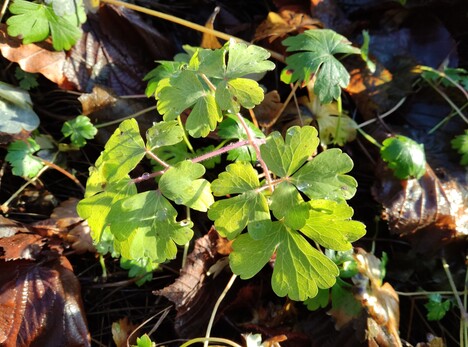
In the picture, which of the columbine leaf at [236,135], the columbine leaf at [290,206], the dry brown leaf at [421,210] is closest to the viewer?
the columbine leaf at [290,206]

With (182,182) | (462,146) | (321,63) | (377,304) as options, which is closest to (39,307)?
(182,182)

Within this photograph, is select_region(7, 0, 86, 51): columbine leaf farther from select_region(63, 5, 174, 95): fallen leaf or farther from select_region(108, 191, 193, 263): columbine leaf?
select_region(108, 191, 193, 263): columbine leaf

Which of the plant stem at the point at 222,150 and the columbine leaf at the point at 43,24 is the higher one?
the columbine leaf at the point at 43,24

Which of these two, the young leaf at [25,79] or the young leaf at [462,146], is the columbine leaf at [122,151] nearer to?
the young leaf at [25,79]

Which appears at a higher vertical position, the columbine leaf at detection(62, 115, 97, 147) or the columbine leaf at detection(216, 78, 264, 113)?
the columbine leaf at detection(216, 78, 264, 113)

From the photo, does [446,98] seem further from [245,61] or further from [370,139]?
[245,61]

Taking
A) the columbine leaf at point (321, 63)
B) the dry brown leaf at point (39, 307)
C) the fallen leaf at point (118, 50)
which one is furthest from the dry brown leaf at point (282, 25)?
the dry brown leaf at point (39, 307)

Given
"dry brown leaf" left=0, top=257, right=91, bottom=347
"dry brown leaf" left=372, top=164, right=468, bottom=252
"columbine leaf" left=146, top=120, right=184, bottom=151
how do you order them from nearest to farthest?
"columbine leaf" left=146, top=120, right=184, bottom=151 → "dry brown leaf" left=0, top=257, right=91, bottom=347 → "dry brown leaf" left=372, top=164, right=468, bottom=252

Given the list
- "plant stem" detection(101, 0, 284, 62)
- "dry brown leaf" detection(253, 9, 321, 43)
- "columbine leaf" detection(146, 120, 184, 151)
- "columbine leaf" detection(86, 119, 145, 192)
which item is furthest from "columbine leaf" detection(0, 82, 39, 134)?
"dry brown leaf" detection(253, 9, 321, 43)
